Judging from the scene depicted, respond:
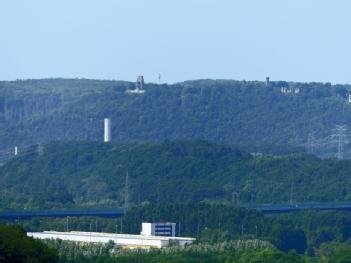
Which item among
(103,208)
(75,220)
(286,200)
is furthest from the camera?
(286,200)

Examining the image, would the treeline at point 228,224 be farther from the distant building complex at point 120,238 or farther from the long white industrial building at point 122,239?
the long white industrial building at point 122,239

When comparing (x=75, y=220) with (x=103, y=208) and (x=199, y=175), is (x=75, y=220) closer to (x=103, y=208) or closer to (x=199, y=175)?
(x=103, y=208)

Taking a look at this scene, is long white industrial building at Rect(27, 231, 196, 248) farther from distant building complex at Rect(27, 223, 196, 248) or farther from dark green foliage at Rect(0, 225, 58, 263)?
dark green foliage at Rect(0, 225, 58, 263)

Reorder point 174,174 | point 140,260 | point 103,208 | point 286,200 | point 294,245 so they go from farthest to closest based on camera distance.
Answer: point 174,174, point 286,200, point 103,208, point 294,245, point 140,260

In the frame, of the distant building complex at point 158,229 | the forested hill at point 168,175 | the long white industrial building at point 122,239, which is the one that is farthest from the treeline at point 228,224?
the forested hill at point 168,175

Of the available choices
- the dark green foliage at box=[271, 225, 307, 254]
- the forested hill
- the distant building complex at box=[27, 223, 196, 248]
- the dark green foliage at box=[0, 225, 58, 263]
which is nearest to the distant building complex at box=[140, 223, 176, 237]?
the distant building complex at box=[27, 223, 196, 248]

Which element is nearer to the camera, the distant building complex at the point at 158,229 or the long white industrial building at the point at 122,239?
the long white industrial building at the point at 122,239

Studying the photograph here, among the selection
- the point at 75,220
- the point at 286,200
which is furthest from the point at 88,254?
the point at 286,200
